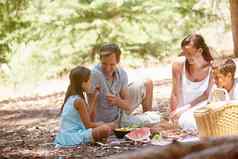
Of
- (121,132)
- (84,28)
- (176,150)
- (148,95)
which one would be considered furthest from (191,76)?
(84,28)

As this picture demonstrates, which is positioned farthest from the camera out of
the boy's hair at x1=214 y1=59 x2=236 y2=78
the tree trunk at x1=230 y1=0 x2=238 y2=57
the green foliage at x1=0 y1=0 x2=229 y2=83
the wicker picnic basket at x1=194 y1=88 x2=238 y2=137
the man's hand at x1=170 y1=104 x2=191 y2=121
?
the green foliage at x1=0 y1=0 x2=229 y2=83

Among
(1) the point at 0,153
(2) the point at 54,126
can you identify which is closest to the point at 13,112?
(2) the point at 54,126

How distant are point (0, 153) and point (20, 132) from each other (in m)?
1.18

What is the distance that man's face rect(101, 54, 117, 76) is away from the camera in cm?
489

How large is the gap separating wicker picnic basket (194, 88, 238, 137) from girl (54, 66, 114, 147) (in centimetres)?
99

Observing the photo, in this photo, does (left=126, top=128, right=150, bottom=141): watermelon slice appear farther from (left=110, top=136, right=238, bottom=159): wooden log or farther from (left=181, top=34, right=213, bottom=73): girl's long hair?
(left=110, top=136, right=238, bottom=159): wooden log

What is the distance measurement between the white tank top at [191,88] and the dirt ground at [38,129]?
0.76 meters

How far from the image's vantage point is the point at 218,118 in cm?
385

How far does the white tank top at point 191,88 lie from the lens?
16.1ft

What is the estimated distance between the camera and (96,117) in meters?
5.02

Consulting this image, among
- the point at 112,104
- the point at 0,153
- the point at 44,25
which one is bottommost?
the point at 0,153

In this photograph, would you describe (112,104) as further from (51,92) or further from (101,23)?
(101,23)

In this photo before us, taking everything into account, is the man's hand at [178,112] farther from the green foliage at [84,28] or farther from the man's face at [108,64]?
the green foliage at [84,28]

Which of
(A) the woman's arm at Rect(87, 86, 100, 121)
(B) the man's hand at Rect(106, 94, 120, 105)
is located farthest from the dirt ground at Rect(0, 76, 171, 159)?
(B) the man's hand at Rect(106, 94, 120, 105)
